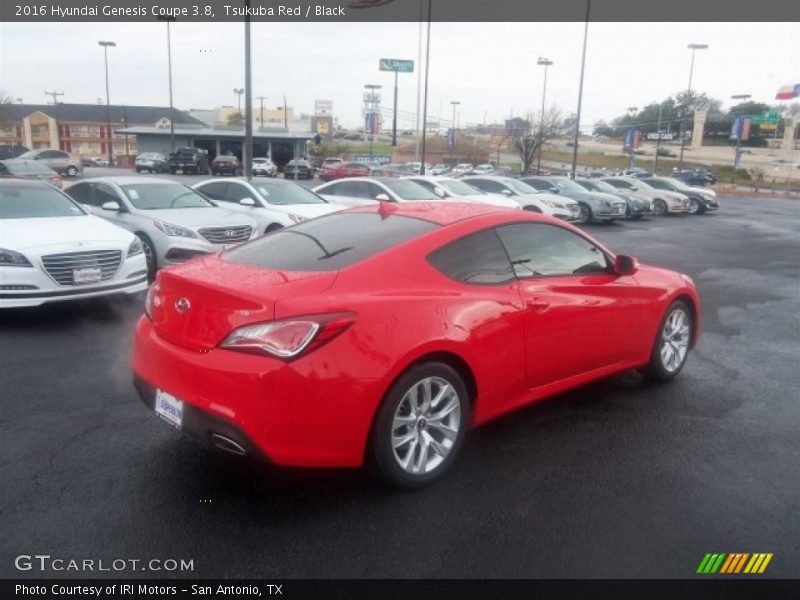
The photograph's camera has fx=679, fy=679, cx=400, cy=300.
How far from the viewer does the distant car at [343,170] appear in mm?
44200

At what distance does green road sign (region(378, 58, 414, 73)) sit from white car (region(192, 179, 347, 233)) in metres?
36.1

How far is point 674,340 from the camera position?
18.3 feet

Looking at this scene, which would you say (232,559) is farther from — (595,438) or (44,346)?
(44,346)

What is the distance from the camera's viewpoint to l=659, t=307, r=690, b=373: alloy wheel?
17.9ft

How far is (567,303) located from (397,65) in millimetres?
45372

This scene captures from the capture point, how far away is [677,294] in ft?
17.8

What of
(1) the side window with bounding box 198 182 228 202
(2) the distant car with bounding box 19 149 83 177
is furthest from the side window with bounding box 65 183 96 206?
(2) the distant car with bounding box 19 149 83 177

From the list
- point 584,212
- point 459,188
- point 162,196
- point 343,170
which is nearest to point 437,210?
point 162,196

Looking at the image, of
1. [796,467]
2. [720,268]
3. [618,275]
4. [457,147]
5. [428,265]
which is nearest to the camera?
[428,265]

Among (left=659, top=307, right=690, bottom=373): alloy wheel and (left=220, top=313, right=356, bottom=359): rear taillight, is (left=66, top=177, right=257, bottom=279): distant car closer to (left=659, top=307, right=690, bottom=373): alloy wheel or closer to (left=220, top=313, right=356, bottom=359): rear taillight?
(left=659, top=307, right=690, bottom=373): alloy wheel

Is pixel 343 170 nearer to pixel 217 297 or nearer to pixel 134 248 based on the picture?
pixel 134 248

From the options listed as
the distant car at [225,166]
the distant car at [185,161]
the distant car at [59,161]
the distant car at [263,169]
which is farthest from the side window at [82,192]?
the distant car at [185,161]

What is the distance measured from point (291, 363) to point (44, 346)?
163 inches

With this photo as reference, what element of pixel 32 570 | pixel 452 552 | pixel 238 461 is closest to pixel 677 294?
pixel 452 552
